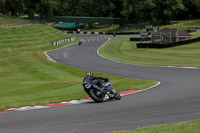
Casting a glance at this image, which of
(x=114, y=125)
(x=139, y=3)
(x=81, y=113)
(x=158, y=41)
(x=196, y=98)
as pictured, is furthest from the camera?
(x=139, y=3)

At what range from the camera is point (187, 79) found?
24.4 metres

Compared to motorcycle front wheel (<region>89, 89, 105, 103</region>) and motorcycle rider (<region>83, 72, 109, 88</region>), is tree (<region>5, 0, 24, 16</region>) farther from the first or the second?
motorcycle front wheel (<region>89, 89, 105, 103</region>)

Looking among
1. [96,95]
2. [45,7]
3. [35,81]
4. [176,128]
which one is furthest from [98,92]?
[45,7]

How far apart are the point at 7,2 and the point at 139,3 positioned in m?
56.6

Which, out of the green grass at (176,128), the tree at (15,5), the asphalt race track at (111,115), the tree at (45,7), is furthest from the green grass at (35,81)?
the tree at (45,7)

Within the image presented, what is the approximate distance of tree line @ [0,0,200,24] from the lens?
120 meters

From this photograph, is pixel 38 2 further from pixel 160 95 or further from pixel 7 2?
pixel 160 95

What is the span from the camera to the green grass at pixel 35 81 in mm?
18875

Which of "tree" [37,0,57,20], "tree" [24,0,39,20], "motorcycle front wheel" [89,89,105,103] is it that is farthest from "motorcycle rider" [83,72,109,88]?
"tree" [24,0,39,20]

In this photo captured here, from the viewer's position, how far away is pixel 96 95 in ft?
55.5

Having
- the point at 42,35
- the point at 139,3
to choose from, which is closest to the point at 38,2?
the point at 42,35

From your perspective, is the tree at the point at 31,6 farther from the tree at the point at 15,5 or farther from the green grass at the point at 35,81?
the green grass at the point at 35,81

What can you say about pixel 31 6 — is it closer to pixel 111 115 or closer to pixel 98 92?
pixel 98 92

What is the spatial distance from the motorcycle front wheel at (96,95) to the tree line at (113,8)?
95913mm
